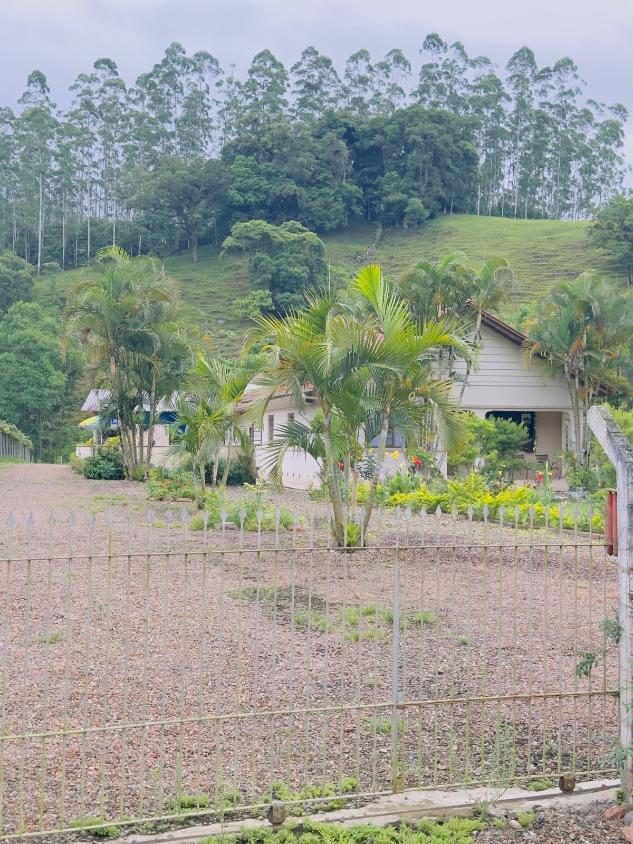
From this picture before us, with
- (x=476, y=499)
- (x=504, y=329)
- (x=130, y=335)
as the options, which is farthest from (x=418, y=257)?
(x=476, y=499)

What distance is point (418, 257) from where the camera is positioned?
239 feet

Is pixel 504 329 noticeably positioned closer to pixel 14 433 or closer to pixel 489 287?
pixel 489 287

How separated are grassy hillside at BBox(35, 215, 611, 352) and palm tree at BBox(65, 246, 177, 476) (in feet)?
108

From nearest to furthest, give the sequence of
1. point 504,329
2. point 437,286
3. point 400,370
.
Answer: point 400,370
point 504,329
point 437,286

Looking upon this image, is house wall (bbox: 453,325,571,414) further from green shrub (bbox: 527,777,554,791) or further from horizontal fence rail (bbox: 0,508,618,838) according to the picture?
green shrub (bbox: 527,777,554,791)

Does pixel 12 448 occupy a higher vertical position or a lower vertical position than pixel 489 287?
lower

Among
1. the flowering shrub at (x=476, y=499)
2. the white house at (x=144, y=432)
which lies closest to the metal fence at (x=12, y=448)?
the white house at (x=144, y=432)

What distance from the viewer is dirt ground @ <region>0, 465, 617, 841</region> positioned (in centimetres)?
459

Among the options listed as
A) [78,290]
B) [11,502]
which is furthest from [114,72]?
[11,502]

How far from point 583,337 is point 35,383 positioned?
29244mm

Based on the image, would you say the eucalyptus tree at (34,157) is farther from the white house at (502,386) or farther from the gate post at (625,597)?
the gate post at (625,597)

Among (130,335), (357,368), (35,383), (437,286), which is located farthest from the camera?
(35,383)

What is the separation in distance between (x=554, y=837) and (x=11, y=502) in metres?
16.3

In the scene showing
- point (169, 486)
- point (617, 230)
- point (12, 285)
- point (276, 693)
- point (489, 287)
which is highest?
point (617, 230)
